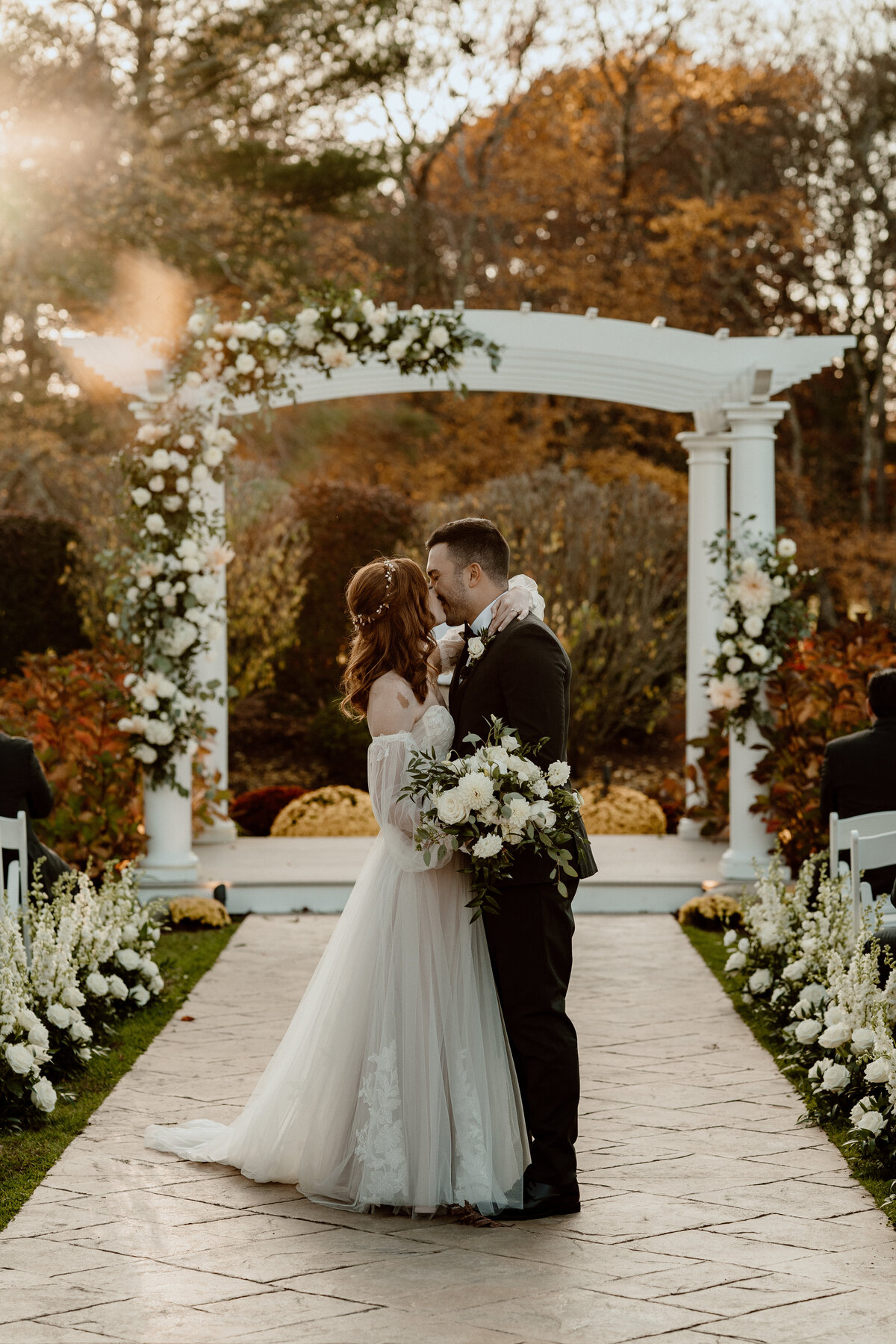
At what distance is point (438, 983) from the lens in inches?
152

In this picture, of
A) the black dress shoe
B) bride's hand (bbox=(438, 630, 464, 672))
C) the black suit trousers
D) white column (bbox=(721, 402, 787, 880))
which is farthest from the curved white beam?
the black dress shoe

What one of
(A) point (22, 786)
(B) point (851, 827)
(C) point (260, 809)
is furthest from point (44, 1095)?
(C) point (260, 809)

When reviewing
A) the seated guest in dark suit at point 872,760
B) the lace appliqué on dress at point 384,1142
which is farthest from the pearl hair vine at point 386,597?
the seated guest in dark suit at point 872,760

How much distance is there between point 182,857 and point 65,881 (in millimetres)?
2259

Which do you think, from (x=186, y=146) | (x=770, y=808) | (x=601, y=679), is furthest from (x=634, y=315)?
(x=770, y=808)

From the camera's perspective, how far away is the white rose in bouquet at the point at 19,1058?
14.5 ft

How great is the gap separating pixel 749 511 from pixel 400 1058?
5173 millimetres

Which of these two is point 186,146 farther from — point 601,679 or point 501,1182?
point 501,1182

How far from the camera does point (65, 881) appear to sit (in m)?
5.78

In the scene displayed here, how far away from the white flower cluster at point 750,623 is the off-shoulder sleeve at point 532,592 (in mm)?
3905

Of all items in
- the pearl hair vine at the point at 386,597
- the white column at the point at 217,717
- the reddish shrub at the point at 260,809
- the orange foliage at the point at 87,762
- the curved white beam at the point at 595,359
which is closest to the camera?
the pearl hair vine at the point at 386,597

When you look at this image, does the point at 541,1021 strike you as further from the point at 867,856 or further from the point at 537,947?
the point at 867,856

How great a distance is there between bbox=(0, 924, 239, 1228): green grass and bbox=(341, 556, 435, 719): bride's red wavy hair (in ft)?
5.44

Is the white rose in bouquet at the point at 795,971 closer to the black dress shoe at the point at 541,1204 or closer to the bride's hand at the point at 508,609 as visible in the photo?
the black dress shoe at the point at 541,1204
